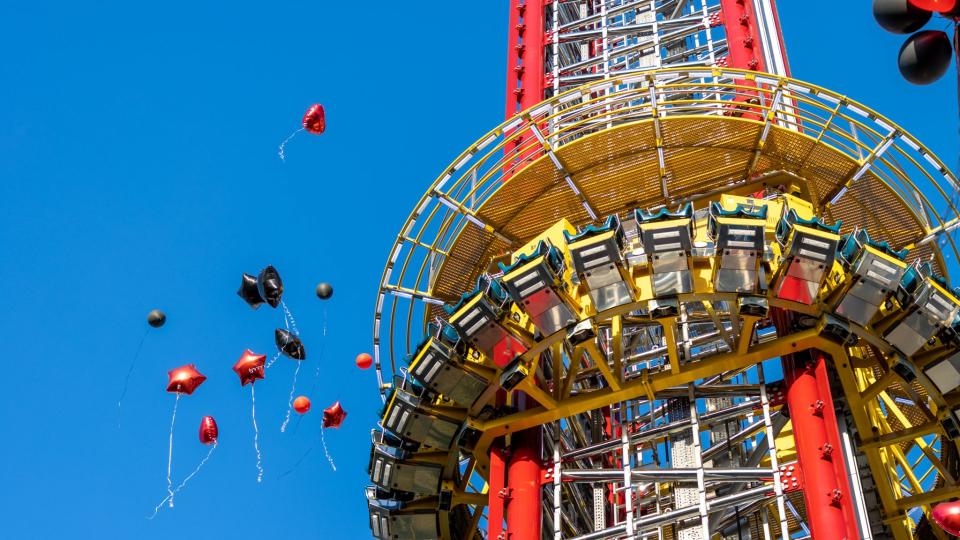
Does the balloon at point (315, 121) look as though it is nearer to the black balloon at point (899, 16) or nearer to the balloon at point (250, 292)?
the balloon at point (250, 292)

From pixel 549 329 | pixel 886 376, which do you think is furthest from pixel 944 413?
pixel 549 329

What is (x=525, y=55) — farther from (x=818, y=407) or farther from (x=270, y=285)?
(x=818, y=407)

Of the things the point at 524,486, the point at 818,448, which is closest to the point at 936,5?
the point at 818,448

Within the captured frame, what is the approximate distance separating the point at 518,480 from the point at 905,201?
40.6 feet

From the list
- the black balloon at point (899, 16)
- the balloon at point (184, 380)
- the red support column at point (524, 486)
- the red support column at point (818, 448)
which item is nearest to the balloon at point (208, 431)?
the balloon at point (184, 380)

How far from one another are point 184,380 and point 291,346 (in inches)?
122

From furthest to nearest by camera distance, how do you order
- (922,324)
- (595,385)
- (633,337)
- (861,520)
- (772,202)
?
(633,337)
(595,385)
(772,202)
(922,324)
(861,520)

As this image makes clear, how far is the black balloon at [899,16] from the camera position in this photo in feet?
46.0

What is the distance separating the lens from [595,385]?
35.6m

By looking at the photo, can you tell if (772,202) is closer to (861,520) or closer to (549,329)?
(549,329)

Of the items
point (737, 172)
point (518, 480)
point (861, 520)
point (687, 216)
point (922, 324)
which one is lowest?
point (861, 520)

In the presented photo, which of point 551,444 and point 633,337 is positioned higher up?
point 633,337

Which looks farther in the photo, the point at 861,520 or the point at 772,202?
the point at 772,202

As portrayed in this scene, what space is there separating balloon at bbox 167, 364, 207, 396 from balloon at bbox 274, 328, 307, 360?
7.75ft
